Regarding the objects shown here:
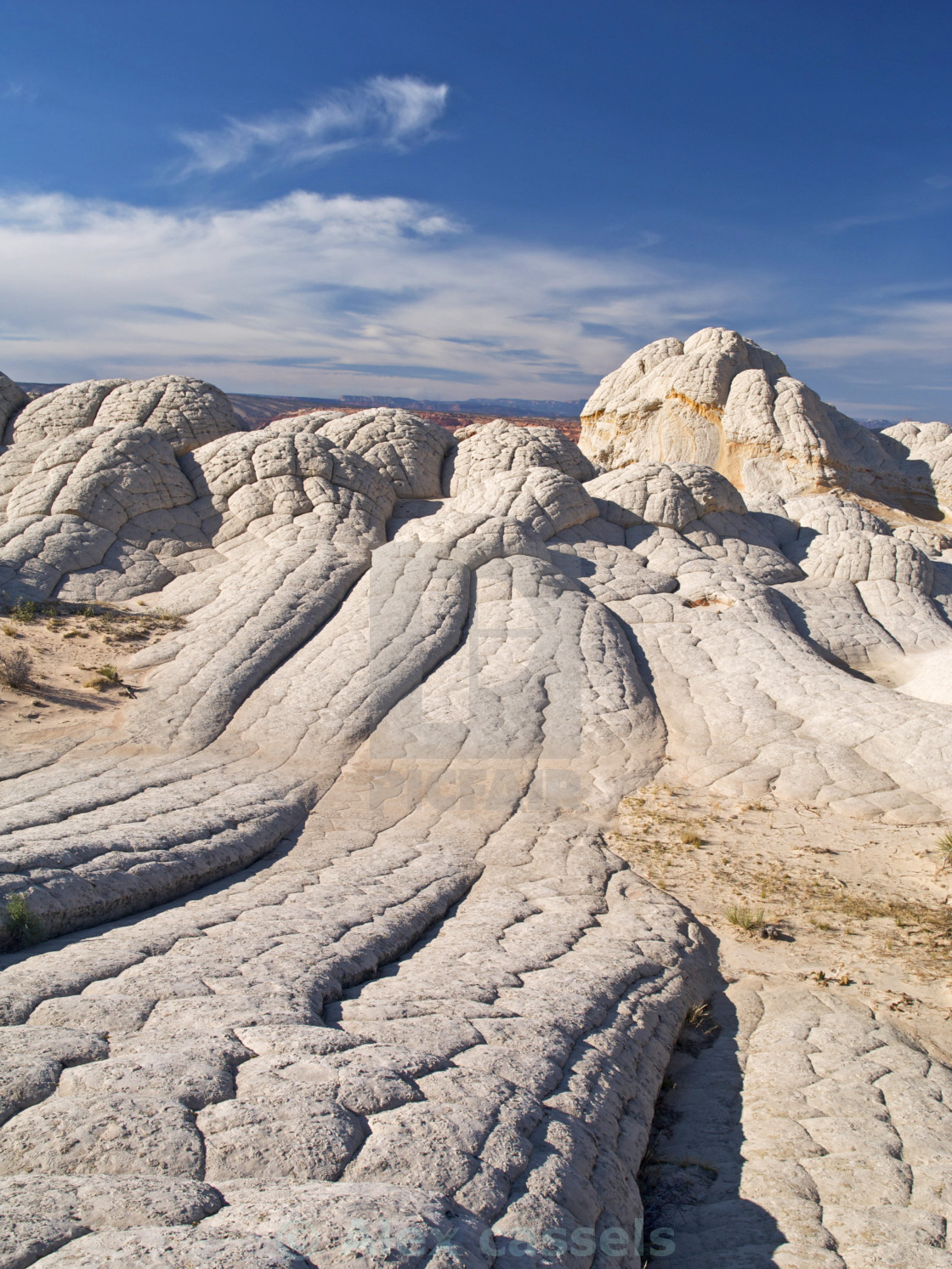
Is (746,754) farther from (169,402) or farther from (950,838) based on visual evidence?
(169,402)

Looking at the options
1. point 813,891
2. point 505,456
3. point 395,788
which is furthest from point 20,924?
point 505,456

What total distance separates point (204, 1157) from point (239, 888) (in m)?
2.88

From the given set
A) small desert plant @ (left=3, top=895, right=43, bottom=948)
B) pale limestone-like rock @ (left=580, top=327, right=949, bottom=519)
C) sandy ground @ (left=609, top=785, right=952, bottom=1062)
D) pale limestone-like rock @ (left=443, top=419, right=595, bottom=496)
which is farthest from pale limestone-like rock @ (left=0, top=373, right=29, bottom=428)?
pale limestone-like rock @ (left=580, top=327, right=949, bottom=519)

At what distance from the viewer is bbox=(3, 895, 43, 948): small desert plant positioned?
3.59 m

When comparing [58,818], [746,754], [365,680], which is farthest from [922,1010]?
[365,680]

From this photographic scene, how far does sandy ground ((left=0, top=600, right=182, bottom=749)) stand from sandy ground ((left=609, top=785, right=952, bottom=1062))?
5.40m

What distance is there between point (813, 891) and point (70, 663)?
8.00m

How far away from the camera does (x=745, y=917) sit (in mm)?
5094

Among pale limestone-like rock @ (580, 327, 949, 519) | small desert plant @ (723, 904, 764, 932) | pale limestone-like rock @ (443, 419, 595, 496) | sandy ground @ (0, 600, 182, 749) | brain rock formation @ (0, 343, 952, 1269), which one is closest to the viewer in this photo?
brain rock formation @ (0, 343, 952, 1269)

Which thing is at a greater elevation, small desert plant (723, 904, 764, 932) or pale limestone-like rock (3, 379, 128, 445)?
pale limestone-like rock (3, 379, 128, 445)

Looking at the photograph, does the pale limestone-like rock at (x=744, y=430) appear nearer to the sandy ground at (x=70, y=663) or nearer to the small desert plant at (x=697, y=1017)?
the sandy ground at (x=70, y=663)

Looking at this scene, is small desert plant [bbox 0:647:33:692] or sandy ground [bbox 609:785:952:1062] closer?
sandy ground [bbox 609:785:952:1062]

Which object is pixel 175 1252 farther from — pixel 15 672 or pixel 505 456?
pixel 505 456

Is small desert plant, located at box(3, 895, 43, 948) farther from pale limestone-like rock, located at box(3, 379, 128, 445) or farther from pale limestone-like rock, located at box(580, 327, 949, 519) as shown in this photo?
pale limestone-like rock, located at box(580, 327, 949, 519)
